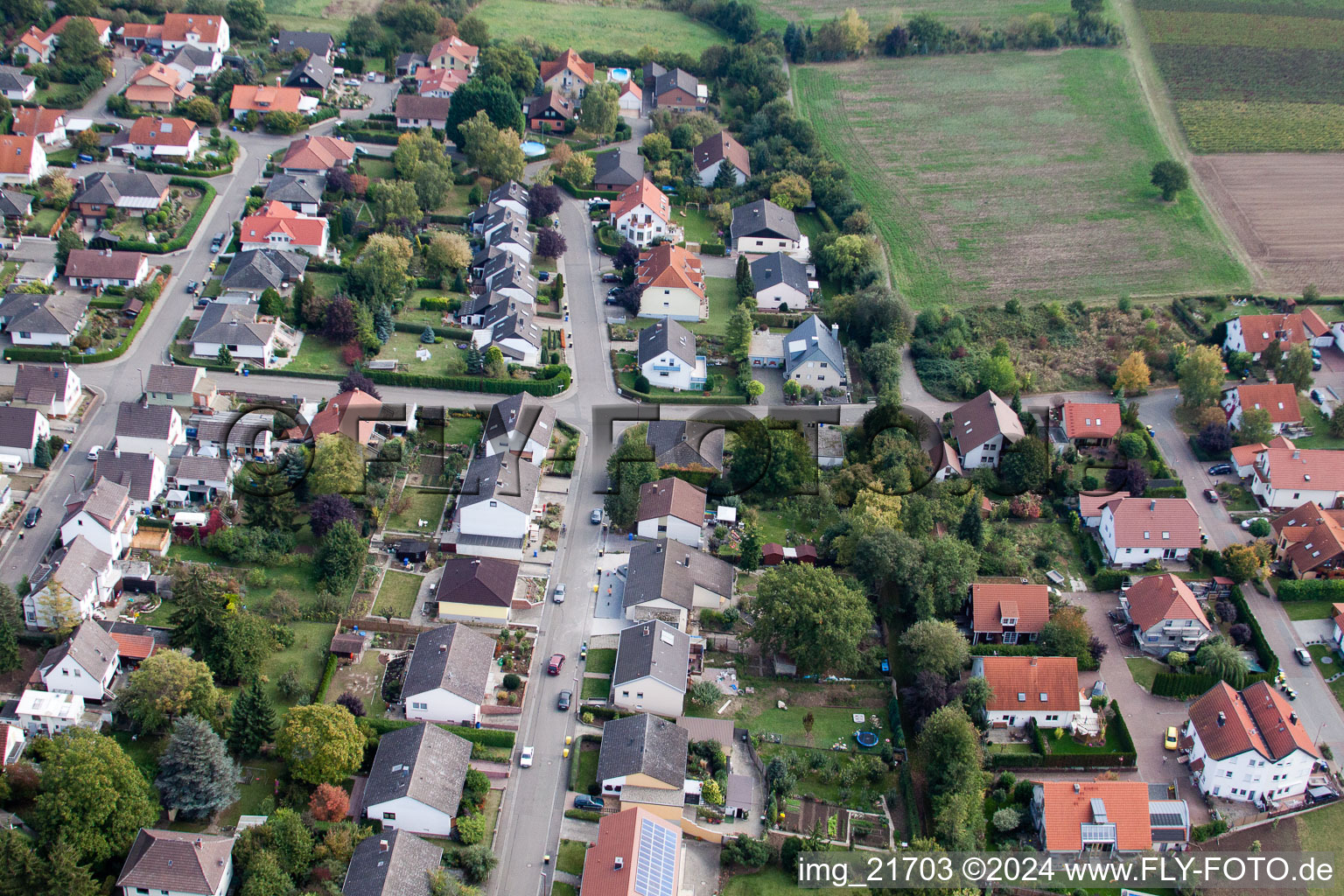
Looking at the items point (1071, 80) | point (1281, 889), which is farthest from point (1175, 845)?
point (1071, 80)

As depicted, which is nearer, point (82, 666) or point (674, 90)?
point (82, 666)

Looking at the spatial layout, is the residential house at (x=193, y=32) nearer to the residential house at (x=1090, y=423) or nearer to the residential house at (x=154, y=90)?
the residential house at (x=154, y=90)

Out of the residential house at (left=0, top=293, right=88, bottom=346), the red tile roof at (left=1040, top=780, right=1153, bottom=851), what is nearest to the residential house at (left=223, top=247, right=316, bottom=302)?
the residential house at (left=0, top=293, right=88, bottom=346)

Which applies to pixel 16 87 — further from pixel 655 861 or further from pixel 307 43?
pixel 655 861

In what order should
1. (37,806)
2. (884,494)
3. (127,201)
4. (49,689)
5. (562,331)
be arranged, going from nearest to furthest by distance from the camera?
(37,806) → (49,689) → (884,494) → (562,331) → (127,201)

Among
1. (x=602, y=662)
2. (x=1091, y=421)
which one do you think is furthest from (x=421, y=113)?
(x=602, y=662)

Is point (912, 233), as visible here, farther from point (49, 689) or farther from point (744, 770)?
point (49, 689)

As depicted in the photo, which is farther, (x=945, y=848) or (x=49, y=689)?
(x=49, y=689)
